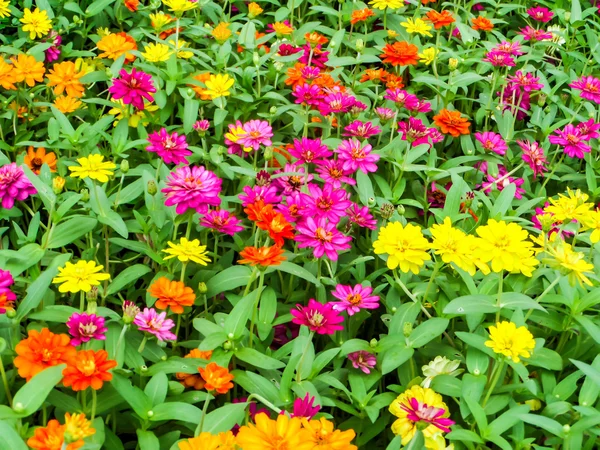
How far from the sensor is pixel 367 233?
1834 millimetres

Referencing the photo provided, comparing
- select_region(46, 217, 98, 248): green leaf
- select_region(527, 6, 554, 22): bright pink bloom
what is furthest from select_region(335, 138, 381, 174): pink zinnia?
select_region(527, 6, 554, 22): bright pink bloom

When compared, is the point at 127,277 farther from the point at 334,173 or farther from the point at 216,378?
the point at 334,173

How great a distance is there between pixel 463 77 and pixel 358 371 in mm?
1295

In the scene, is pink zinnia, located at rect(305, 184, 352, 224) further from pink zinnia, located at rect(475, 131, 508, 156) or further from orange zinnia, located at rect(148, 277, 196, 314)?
pink zinnia, located at rect(475, 131, 508, 156)

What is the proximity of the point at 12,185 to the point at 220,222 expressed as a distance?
1.60 feet

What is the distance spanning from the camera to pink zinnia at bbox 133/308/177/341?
4.27ft

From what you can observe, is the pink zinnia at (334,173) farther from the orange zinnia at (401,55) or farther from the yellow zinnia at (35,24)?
the yellow zinnia at (35,24)

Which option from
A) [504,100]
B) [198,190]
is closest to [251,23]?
[504,100]

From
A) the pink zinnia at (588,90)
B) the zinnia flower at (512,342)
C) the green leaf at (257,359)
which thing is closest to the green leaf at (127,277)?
the green leaf at (257,359)

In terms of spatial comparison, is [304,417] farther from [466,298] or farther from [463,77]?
[463,77]

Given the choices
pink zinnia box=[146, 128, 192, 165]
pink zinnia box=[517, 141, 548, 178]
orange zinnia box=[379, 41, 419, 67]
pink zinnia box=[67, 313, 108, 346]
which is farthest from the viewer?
orange zinnia box=[379, 41, 419, 67]

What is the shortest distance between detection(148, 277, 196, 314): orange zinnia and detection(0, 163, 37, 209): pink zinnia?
0.43 m

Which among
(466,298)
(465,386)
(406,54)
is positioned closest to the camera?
(465,386)

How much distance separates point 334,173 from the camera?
179cm
